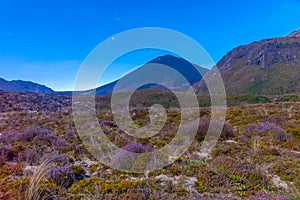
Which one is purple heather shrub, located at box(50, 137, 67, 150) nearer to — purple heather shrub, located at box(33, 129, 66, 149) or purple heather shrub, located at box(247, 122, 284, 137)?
purple heather shrub, located at box(33, 129, 66, 149)

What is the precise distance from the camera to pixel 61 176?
585 centimetres

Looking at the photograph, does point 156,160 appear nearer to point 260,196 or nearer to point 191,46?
point 260,196

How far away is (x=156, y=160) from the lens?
25.7 ft

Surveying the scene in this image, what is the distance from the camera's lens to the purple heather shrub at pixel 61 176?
570 centimetres

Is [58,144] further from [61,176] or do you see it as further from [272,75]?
[272,75]

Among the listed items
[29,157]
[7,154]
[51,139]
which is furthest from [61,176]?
[51,139]

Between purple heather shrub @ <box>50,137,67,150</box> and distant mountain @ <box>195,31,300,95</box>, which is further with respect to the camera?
distant mountain @ <box>195,31,300,95</box>

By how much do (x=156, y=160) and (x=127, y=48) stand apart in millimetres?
4066

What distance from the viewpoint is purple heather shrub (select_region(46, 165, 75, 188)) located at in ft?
18.7

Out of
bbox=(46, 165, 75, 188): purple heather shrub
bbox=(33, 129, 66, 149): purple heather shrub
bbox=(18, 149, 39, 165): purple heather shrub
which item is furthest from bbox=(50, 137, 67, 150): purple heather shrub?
bbox=(46, 165, 75, 188): purple heather shrub

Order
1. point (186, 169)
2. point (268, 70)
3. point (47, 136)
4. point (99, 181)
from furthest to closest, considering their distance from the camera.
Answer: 1. point (268, 70)
2. point (47, 136)
3. point (186, 169)
4. point (99, 181)

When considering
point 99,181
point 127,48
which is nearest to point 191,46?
point 127,48

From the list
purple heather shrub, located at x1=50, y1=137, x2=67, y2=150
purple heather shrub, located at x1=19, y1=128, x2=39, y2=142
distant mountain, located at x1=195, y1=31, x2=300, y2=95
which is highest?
distant mountain, located at x1=195, y1=31, x2=300, y2=95

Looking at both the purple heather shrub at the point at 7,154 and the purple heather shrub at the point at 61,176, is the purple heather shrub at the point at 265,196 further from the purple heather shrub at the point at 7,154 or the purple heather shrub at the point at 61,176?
the purple heather shrub at the point at 7,154
